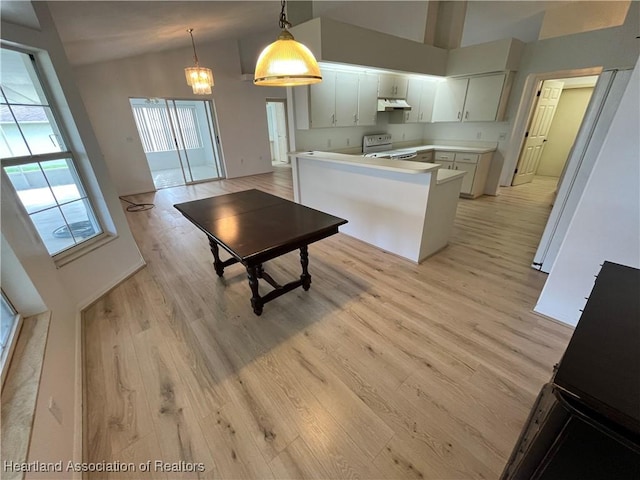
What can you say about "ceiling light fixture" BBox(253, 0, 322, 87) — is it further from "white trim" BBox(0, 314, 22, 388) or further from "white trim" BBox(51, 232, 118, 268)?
"white trim" BBox(51, 232, 118, 268)

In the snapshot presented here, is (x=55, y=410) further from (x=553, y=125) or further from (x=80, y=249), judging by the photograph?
(x=553, y=125)

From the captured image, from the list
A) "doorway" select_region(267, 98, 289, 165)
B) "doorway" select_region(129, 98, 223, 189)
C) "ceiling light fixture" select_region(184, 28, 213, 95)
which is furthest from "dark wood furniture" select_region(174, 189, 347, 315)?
"doorway" select_region(267, 98, 289, 165)

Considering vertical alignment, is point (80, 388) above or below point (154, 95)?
below

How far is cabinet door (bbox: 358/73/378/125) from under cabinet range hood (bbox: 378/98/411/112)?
0.36 ft

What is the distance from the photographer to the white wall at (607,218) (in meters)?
1.54

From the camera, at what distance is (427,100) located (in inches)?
204

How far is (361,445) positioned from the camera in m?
1.31

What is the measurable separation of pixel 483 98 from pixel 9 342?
20.9ft

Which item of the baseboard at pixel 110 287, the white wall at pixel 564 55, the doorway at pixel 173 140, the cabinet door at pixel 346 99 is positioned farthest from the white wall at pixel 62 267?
the white wall at pixel 564 55

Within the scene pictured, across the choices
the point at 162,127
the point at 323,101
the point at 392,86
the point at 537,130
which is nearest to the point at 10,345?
the point at 323,101

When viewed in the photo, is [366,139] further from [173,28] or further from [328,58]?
[173,28]

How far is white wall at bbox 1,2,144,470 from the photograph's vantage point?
1178mm

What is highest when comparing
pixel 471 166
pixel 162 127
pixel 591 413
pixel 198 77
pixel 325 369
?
pixel 198 77

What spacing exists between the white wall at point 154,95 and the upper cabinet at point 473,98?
4512 millimetres
